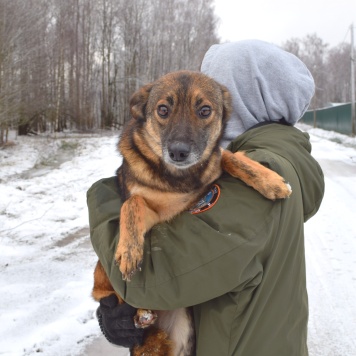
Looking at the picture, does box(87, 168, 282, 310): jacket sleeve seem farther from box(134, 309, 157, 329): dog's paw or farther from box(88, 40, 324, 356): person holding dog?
box(134, 309, 157, 329): dog's paw

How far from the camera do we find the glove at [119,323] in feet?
5.44

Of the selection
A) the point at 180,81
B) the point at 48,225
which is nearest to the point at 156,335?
the point at 180,81

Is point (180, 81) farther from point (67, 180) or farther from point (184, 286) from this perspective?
point (67, 180)

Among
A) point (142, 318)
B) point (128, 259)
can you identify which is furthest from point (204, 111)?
point (142, 318)

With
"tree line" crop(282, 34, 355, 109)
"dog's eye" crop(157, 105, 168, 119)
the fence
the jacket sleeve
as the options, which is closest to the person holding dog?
the jacket sleeve

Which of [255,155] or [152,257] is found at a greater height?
[255,155]

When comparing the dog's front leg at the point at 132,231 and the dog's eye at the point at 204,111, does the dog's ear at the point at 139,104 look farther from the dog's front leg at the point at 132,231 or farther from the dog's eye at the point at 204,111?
the dog's front leg at the point at 132,231

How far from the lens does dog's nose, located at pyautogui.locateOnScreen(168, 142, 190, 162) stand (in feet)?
6.19

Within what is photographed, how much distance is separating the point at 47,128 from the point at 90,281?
28.0m

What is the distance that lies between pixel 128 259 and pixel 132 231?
200mm

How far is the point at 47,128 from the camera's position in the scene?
30.5 meters

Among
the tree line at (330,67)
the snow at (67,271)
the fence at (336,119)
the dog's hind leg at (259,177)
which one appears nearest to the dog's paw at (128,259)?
the dog's hind leg at (259,177)

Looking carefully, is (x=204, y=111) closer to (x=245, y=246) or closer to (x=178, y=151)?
(x=178, y=151)

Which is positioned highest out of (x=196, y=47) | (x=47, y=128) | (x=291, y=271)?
(x=196, y=47)
